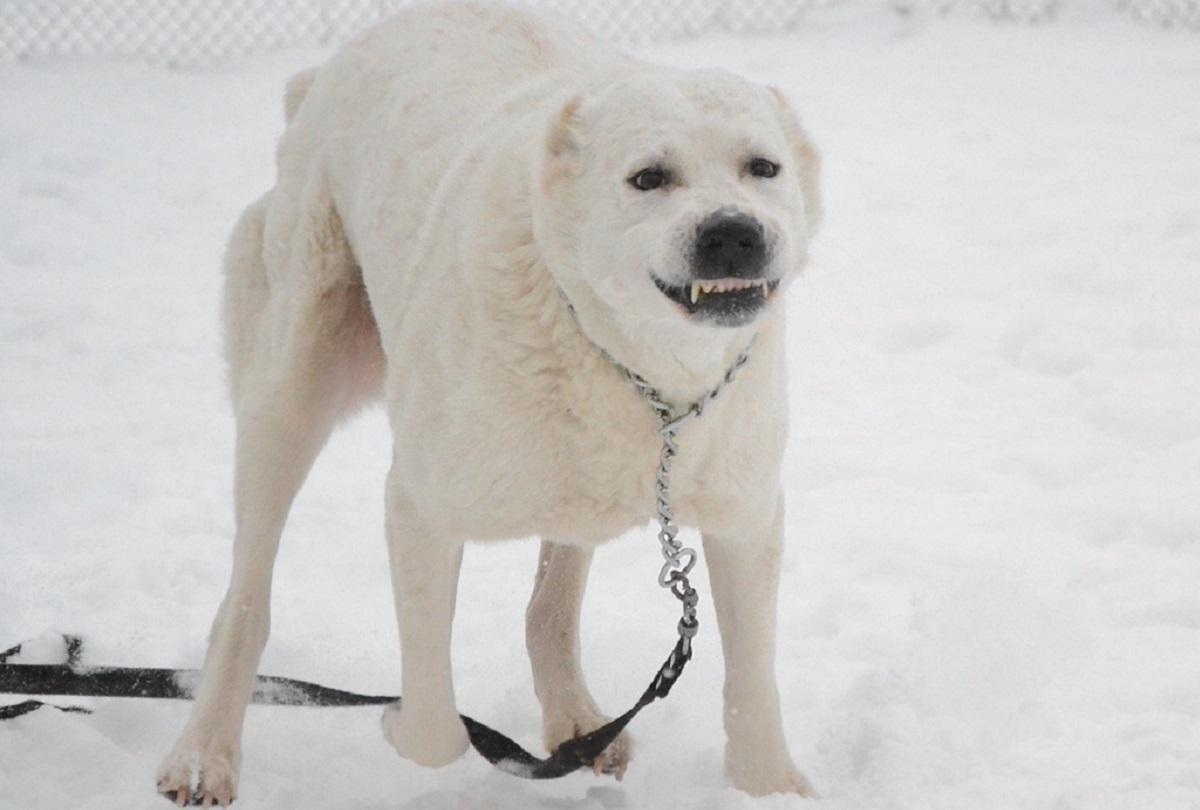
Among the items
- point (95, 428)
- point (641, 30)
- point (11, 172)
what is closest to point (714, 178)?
point (95, 428)

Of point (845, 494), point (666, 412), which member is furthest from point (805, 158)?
point (845, 494)

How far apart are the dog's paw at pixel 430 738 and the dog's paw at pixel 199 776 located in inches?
18.3

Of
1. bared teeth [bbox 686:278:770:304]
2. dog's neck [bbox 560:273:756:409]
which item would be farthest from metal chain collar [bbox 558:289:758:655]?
bared teeth [bbox 686:278:770:304]

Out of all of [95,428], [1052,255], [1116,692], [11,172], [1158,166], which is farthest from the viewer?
[11,172]

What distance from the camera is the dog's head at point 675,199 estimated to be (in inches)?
106

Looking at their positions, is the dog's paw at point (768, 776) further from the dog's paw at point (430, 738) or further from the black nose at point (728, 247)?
the black nose at point (728, 247)

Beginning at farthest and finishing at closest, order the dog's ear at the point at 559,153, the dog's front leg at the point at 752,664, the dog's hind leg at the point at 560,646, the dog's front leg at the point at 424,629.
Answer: the dog's hind leg at the point at 560,646 → the dog's front leg at the point at 752,664 → the dog's front leg at the point at 424,629 → the dog's ear at the point at 559,153

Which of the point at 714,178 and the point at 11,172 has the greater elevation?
the point at 714,178

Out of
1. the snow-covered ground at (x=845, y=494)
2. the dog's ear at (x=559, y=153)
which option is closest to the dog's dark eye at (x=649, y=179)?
the dog's ear at (x=559, y=153)

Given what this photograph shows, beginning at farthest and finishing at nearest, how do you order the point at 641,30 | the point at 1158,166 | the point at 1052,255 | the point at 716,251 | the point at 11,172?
1. the point at 641,30
2. the point at 11,172
3. the point at 1158,166
4. the point at 1052,255
5. the point at 716,251

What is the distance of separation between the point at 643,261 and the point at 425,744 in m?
1.43

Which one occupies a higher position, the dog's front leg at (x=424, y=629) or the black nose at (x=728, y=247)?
the black nose at (x=728, y=247)

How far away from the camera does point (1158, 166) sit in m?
8.07

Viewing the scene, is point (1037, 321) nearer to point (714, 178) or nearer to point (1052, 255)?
point (1052, 255)
